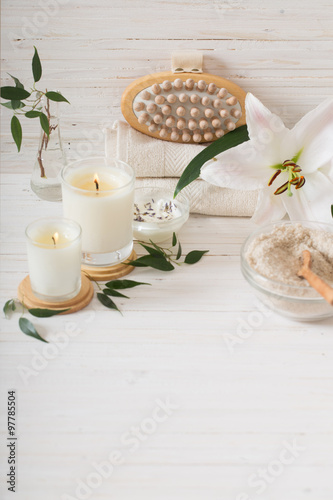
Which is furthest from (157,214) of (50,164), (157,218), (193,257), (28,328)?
(28,328)

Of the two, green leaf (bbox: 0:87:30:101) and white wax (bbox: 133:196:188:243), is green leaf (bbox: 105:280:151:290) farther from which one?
green leaf (bbox: 0:87:30:101)

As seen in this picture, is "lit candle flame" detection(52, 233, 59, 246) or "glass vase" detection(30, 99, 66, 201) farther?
"glass vase" detection(30, 99, 66, 201)

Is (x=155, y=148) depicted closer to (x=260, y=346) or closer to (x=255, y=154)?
(x=255, y=154)

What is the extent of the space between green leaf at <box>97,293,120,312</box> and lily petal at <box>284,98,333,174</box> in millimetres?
365

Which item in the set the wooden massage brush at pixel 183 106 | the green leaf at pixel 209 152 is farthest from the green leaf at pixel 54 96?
the green leaf at pixel 209 152

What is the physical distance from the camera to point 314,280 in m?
0.75

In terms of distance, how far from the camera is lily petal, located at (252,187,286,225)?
36.7 inches

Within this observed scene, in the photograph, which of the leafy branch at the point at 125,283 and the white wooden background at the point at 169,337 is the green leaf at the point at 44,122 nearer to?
the white wooden background at the point at 169,337

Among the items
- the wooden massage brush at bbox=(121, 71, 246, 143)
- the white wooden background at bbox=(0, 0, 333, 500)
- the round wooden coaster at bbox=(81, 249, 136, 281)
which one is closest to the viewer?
the white wooden background at bbox=(0, 0, 333, 500)

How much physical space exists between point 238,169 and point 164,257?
0.18 metres

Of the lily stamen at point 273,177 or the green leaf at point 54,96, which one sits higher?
the green leaf at point 54,96

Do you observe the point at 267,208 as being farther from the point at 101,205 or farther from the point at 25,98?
the point at 25,98

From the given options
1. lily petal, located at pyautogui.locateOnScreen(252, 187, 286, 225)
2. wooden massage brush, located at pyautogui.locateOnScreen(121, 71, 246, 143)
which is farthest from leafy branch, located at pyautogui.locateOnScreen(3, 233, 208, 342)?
wooden massage brush, located at pyautogui.locateOnScreen(121, 71, 246, 143)

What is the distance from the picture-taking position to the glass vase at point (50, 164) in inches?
40.2
